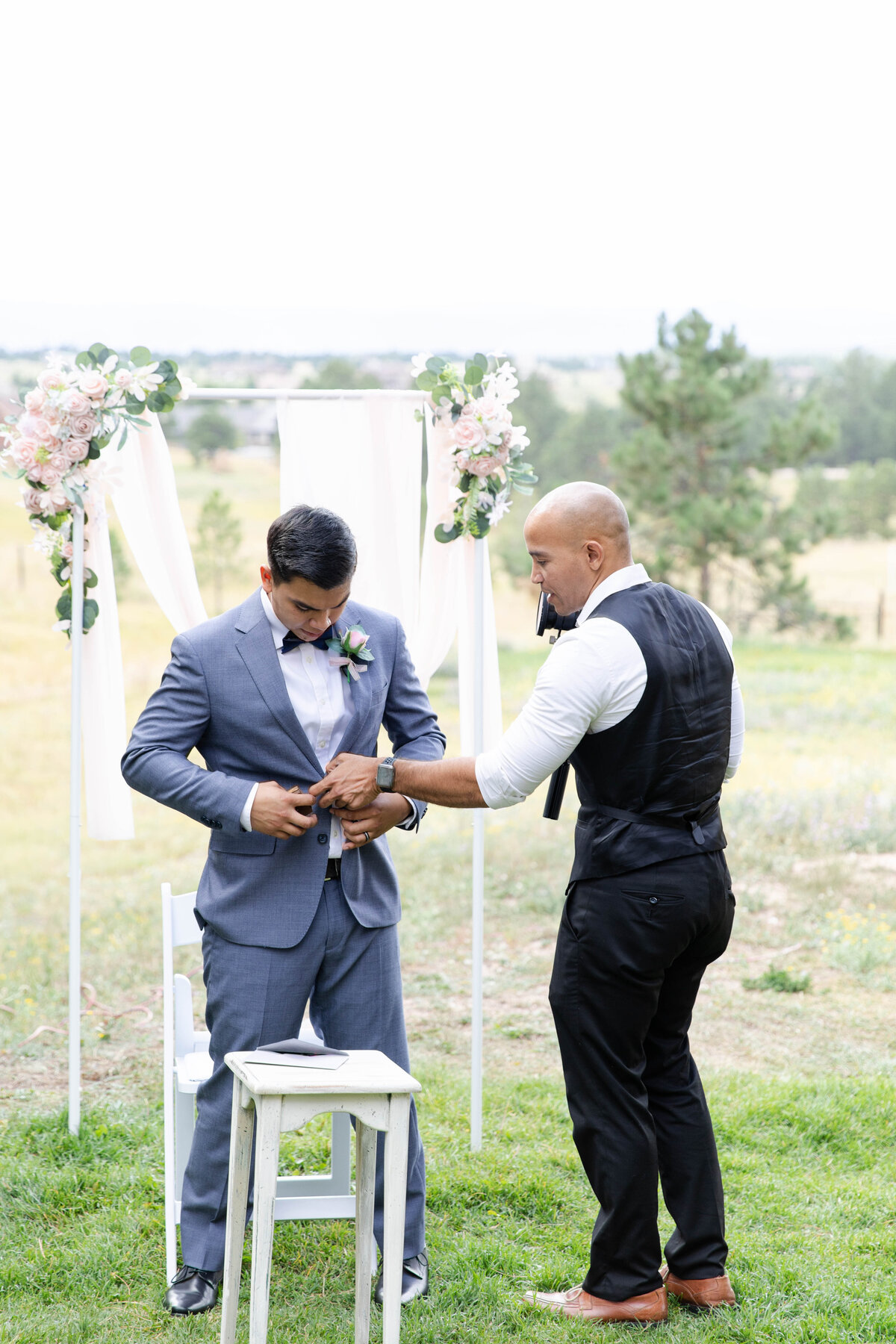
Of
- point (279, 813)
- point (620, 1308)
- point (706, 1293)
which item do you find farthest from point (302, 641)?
point (706, 1293)

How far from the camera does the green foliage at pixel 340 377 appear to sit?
2386cm

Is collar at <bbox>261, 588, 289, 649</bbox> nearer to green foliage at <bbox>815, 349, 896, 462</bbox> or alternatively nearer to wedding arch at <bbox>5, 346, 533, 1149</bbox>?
wedding arch at <bbox>5, 346, 533, 1149</bbox>

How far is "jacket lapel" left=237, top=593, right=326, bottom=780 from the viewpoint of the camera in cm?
317

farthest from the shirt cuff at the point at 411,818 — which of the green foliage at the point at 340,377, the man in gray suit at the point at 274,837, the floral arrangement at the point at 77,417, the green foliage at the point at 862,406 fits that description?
the green foliage at the point at 862,406

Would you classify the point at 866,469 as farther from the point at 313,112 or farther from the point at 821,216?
the point at 313,112

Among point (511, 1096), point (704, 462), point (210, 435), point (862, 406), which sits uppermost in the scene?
point (862, 406)

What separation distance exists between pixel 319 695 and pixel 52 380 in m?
1.76

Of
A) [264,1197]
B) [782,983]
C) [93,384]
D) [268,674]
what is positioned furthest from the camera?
[782,983]

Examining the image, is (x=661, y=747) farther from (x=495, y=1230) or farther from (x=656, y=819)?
(x=495, y=1230)

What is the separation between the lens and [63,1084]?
5238 millimetres

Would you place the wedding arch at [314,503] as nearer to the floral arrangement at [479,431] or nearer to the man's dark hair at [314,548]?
the floral arrangement at [479,431]

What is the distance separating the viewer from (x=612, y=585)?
3.12 m

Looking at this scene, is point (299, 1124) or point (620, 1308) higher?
point (299, 1124)

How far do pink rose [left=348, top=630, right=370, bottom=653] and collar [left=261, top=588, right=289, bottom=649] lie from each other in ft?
0.55
